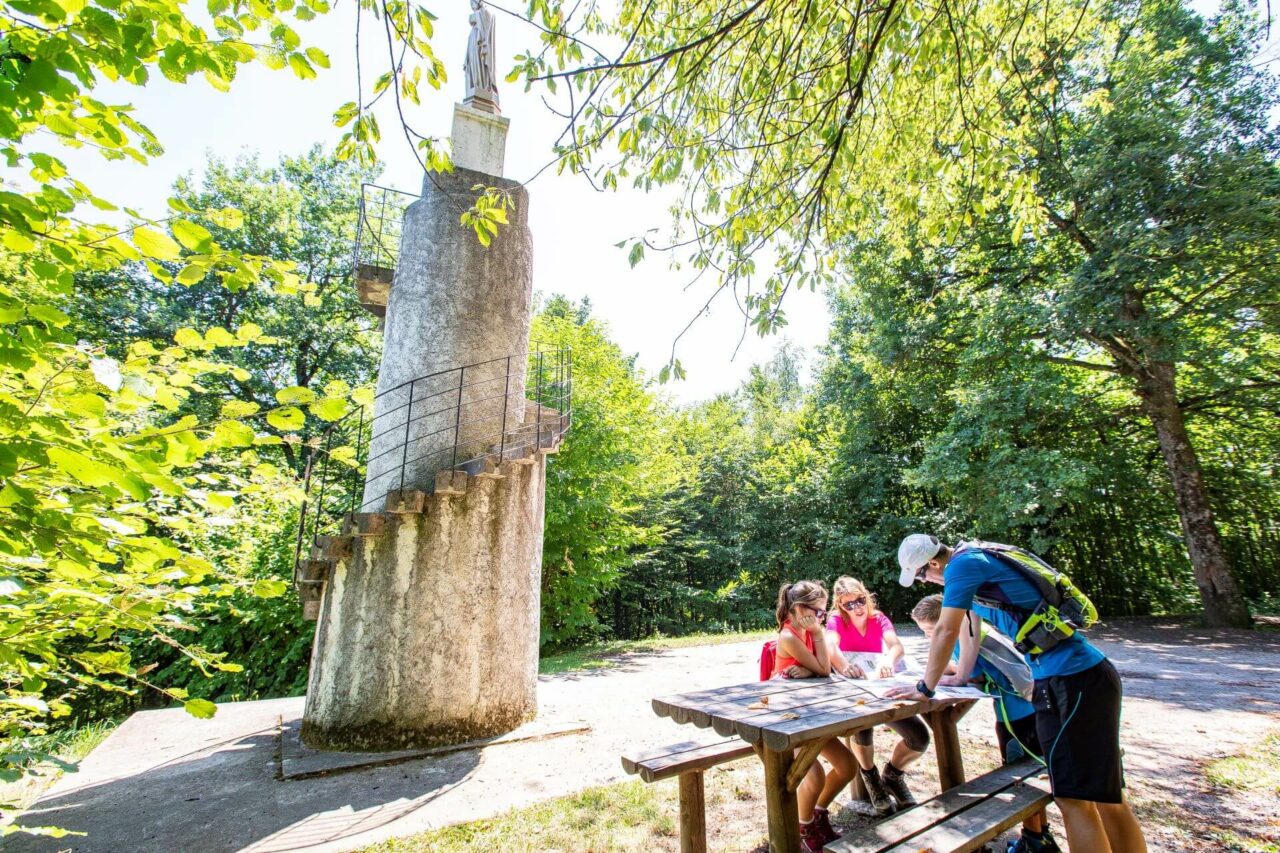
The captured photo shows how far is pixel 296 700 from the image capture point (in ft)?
27.5

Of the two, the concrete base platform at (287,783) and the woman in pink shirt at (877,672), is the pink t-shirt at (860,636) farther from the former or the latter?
the concrete base platform at (287,783)

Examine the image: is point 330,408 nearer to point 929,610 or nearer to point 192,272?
point 192,272

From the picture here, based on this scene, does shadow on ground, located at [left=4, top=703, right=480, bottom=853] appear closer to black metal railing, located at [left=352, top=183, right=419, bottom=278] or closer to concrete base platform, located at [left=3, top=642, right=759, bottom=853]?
concrete base platform, located at [left=3, top=642, right=759, bottom=853]

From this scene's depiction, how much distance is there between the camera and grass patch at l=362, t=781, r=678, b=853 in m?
3.57

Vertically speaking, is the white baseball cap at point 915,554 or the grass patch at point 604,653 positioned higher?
the white baseball cap at point 915,554

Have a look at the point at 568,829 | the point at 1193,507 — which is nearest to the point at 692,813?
the point at 568,829

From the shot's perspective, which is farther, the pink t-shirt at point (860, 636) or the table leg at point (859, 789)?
the pink t-shirt at point (860, 636)

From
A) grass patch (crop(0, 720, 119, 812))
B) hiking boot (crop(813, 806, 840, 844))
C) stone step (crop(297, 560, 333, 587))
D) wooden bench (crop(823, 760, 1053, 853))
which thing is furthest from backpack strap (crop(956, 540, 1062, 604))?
stone step (crop(297, 560, 333, 587))

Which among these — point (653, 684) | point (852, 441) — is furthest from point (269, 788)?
point (852, 441)

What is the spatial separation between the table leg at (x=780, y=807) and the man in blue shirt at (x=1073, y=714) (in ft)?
3.56

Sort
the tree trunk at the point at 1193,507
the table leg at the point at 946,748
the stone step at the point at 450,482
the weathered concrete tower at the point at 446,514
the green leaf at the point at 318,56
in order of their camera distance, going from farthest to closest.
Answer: the tree trunk at the point at 1193,507
the stone step at the point at 450,482
the weathered concrete tower at the point at 446,514
the table leg at the point at 946,748
the green leaf at the point at 318,56

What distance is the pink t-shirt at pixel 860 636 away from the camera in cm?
451

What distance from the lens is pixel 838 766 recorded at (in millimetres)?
3377

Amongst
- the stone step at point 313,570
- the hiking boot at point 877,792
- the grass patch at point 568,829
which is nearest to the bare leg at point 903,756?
the hiking boot at point 877,792
